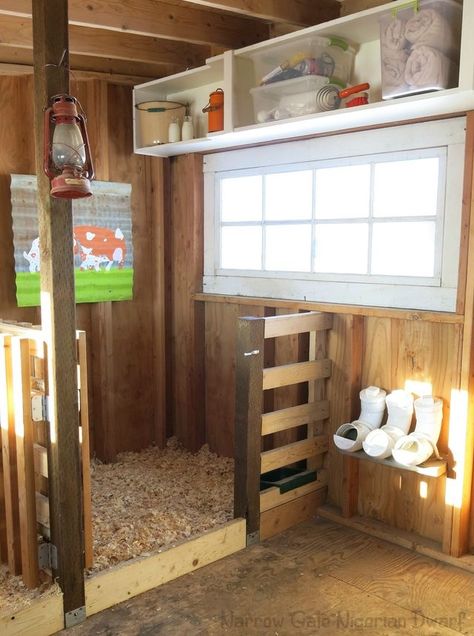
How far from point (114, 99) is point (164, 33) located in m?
0.72

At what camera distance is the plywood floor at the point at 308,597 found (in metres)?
2.21

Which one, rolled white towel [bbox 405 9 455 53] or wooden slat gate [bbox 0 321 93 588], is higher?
rolled white towel [bbox 405 9 455 53]

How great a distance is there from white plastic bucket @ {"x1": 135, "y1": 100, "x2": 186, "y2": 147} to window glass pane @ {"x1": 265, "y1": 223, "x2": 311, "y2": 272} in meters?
0.79

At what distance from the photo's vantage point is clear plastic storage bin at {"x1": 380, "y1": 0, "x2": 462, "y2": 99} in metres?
2.23

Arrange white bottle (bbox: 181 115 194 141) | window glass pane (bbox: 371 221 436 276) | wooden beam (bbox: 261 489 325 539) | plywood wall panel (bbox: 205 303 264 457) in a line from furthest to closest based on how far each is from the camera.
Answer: plywood wall panel (bbox: 205 303 264 457) → white bottle (bbox: 181 115 194 141) → wooden beam (bbox: 261 489 325 539) → window glass pane (bbox: 371 221 436 276)

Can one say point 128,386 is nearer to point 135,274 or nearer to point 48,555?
point 135,274

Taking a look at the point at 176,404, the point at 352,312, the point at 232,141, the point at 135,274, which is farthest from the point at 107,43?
→ the point at 176,404

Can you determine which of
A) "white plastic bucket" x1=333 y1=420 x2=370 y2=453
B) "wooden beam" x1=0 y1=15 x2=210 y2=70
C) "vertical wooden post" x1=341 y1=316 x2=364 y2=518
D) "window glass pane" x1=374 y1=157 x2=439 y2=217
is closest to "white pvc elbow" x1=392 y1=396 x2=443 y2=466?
"white plastic bucket" x1=333 y1=420 x2=370 y2=453

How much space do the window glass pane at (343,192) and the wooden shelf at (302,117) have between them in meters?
0.21

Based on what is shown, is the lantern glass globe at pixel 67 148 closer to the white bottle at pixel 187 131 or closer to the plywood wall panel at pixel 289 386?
the white bottle at pixel 187 131

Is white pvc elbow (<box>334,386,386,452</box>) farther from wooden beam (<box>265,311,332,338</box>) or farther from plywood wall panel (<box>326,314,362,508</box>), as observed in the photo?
wooden beam (<box>265,311,332,338</box>)

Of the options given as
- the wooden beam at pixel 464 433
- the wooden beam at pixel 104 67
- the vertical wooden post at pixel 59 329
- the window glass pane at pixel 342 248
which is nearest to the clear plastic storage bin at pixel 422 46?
the wooden beam at pixel 464 433

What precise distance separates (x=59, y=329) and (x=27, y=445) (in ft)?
1.51

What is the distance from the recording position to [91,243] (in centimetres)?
348
